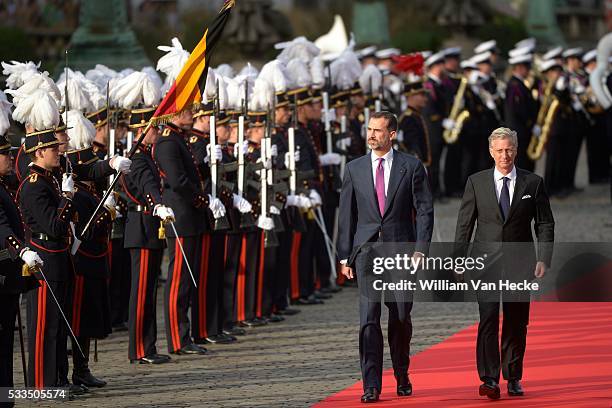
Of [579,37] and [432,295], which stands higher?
[579,37]

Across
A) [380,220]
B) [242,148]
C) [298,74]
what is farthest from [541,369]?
[298,74]

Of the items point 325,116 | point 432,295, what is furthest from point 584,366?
point 325,116

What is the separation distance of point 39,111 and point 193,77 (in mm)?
1178

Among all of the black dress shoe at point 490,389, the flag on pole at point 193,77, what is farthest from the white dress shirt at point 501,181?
the flag on pole at point 193,77

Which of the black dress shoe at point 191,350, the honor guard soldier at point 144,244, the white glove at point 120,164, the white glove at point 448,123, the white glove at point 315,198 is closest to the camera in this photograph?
the white glove at point 120,164

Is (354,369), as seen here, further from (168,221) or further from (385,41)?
(385,41)

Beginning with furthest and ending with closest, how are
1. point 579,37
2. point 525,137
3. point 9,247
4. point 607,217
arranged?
point 579,37
point 525,137
point 607,217
point 9,247

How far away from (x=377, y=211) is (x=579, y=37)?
115 ft

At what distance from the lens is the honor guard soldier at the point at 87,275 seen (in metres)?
11.8

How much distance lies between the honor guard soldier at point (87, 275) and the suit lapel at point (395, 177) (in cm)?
202

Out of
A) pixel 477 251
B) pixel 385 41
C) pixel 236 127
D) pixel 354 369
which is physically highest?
pixel 385 41

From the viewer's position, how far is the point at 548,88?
2458cm

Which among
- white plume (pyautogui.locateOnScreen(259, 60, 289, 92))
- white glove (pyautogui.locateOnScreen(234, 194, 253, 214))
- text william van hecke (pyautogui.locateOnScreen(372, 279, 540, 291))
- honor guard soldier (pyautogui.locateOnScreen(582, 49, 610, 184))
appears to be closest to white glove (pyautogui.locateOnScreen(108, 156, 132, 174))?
text william van hecke (pyautogui.locateOnScreen(372, 279, 540, 291))

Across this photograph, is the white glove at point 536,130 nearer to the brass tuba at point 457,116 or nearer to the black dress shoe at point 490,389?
the brass tuba at point 457,116
